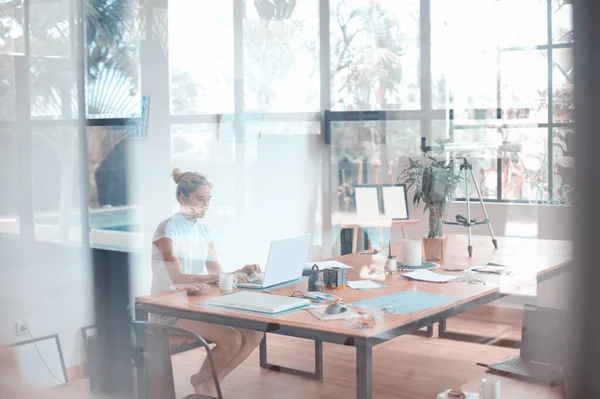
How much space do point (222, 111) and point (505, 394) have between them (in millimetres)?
1347

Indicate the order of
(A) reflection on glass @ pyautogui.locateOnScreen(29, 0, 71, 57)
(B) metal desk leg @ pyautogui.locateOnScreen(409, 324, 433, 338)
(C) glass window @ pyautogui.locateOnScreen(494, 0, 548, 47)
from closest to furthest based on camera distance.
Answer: (C) glass window @ pyautogui.locateOnScreen(494, 0, 548, 47)
(B) metal desk leg @ pyautogui.locateOnScreen(409, 324, 433, 338)
(A) reflection on glass @ pyautogui.locateOnScreen(29, 0, 71, 57)

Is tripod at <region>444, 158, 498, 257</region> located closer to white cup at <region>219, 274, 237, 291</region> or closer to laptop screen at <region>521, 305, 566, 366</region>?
laptop screen at <region>521, 305, 566, 366</region>

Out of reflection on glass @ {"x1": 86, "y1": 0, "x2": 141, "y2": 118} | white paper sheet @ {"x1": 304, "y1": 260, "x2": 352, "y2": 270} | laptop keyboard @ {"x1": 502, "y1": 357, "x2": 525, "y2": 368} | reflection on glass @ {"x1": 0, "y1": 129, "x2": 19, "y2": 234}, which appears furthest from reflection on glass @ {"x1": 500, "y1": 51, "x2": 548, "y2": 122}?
reflection on glass @ {"x1": 0, "y1": 129, "x2": 19, "y2": 234}

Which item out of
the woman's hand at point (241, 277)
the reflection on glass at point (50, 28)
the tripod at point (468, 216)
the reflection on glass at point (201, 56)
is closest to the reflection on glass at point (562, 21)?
the tripod at point (468, 216)

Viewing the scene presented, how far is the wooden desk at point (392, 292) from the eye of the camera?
1.96m

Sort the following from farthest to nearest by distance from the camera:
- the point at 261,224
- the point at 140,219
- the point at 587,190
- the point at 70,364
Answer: the point at 70,364, the point at 140,219, the point at 261,224, the point at 587,190

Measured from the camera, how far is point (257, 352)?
8.13ft

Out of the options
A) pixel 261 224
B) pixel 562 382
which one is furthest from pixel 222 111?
pixel 562 382

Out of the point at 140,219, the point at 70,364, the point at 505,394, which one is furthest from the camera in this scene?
the point at 70,364

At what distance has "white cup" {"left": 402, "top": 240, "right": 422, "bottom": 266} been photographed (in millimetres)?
2104

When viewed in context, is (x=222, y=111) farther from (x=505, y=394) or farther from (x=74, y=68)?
(x=505, y=394)

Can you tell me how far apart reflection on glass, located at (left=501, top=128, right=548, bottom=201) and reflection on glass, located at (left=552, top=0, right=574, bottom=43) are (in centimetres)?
23

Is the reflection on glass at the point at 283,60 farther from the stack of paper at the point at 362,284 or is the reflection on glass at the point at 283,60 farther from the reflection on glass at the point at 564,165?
the reflection on glass at the point at 564,165

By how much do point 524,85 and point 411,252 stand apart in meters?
0.54
